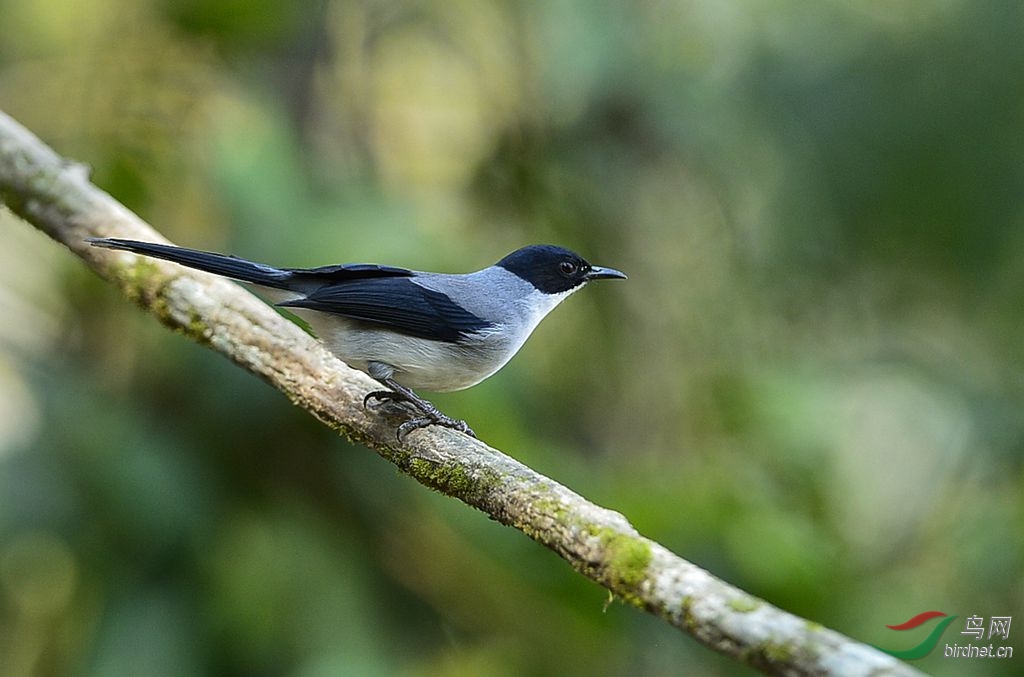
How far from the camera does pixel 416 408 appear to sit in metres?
3.46

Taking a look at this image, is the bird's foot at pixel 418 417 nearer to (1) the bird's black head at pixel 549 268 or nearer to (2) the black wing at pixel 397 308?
(2) the black wing at pixel 397 308

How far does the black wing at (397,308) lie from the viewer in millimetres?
3585

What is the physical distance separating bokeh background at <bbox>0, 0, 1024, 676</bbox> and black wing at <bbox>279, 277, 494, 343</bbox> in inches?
62.2

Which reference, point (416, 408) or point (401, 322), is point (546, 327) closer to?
point (401, 322)

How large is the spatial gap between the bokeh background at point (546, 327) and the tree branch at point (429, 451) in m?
1.55

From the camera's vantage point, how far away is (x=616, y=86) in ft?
23.4

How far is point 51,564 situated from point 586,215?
3871 millimetres

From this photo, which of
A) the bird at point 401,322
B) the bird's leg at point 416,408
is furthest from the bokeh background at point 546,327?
the bird's leg at point 416,408

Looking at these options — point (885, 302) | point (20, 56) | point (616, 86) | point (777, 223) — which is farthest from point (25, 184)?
point (885, 302)

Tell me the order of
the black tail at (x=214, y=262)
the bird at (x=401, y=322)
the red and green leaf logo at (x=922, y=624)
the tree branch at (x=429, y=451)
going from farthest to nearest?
the red and green leaf logo at (x=922, y=624), the bird at (x=401, y=322), the black tail at (x=214, y=262), the tree branch at (x=429, y=451)

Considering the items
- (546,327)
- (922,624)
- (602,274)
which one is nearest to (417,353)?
(602,274)

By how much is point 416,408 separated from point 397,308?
0.38 meters

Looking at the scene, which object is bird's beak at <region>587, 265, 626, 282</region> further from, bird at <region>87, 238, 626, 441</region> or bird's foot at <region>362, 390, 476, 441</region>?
bird's foot at <region>362, 390, 476, 441</region>

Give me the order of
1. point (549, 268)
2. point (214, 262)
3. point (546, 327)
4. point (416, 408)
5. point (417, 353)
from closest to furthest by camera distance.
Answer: point (214, 262) → point (416, 408) → point (417, 353) → point (549, 268) → point (546, 327)
